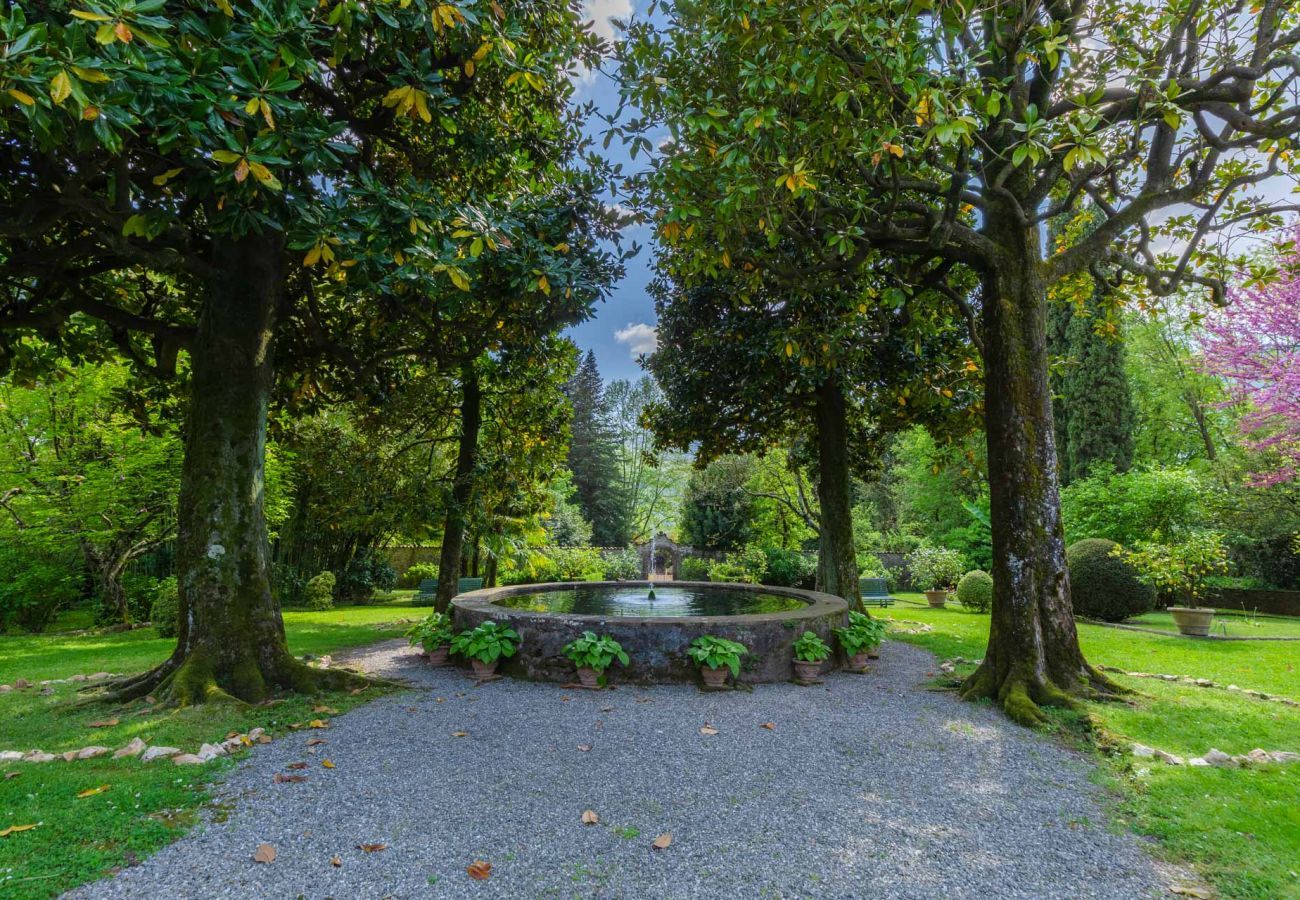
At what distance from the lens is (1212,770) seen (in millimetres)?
3709

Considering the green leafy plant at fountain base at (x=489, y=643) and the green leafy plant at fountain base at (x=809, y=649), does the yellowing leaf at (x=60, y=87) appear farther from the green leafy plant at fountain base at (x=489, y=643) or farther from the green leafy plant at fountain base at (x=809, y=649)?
the green leafy plant at fountain base at (x=809, y=649)

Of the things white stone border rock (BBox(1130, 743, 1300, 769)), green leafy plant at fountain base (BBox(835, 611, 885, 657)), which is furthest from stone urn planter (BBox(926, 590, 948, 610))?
white stone border rock (BBox(1130, 743, 1300, 769))

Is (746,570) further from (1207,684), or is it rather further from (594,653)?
(594,653)

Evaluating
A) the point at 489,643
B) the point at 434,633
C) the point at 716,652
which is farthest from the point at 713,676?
the point at 434,633

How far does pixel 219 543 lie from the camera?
4949 mm

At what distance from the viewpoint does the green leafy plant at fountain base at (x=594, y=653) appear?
19.1 ft

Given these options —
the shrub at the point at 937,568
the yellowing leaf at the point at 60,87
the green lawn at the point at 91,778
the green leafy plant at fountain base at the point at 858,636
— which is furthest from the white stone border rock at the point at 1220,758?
the shrub at the point at 937,568

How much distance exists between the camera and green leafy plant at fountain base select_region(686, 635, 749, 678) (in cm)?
580

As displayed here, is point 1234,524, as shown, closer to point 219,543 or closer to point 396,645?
point 396,645

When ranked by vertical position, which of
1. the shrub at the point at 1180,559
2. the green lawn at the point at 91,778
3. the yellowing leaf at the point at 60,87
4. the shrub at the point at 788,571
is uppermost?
the yellowing leaf at the point at 60,87

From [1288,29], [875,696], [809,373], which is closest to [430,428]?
[809,373]

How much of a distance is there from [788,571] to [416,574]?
467 inches

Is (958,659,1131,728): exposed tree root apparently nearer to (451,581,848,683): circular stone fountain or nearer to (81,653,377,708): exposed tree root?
(451,581,848,683): circular stone fountain

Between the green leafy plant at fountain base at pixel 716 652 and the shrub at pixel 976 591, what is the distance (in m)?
9.73
